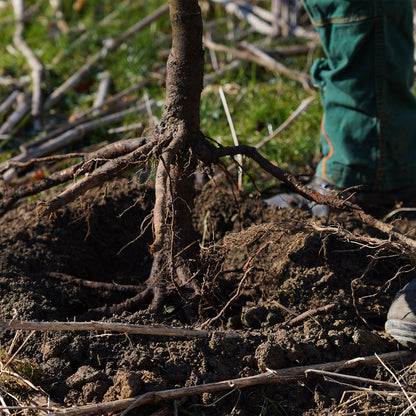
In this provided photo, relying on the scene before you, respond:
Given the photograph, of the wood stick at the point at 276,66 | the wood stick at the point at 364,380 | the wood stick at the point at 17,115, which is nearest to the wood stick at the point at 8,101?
the wood stick at the point at 17,115

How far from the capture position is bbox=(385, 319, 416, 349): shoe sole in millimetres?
1789

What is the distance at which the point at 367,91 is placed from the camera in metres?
2.55

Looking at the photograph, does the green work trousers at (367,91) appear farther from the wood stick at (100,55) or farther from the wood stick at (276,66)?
the wood stick at (100,55)

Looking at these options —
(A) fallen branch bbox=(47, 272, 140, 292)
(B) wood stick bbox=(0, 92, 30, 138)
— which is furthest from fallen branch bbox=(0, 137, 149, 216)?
(B) wood stick bbox=(0, 92, 30, 138)

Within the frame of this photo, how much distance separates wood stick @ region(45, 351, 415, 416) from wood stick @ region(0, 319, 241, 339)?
184 millimetres

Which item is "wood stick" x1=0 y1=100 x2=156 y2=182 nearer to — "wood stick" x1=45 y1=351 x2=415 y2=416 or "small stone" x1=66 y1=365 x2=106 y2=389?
"small stone" x1=66 y1=365 x2=106 y2=389

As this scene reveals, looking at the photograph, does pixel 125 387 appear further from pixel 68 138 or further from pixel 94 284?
pixel 68 138

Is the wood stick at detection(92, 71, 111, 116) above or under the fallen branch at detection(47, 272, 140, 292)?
above

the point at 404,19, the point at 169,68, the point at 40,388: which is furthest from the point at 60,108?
the point at 40,388

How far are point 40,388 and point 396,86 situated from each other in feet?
6.59

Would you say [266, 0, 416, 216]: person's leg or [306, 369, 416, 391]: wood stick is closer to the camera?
[306, 369, 416, 391]: wood stick

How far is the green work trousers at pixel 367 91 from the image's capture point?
2438 mm

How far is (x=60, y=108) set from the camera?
4.21 metres

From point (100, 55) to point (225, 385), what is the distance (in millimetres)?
3601
